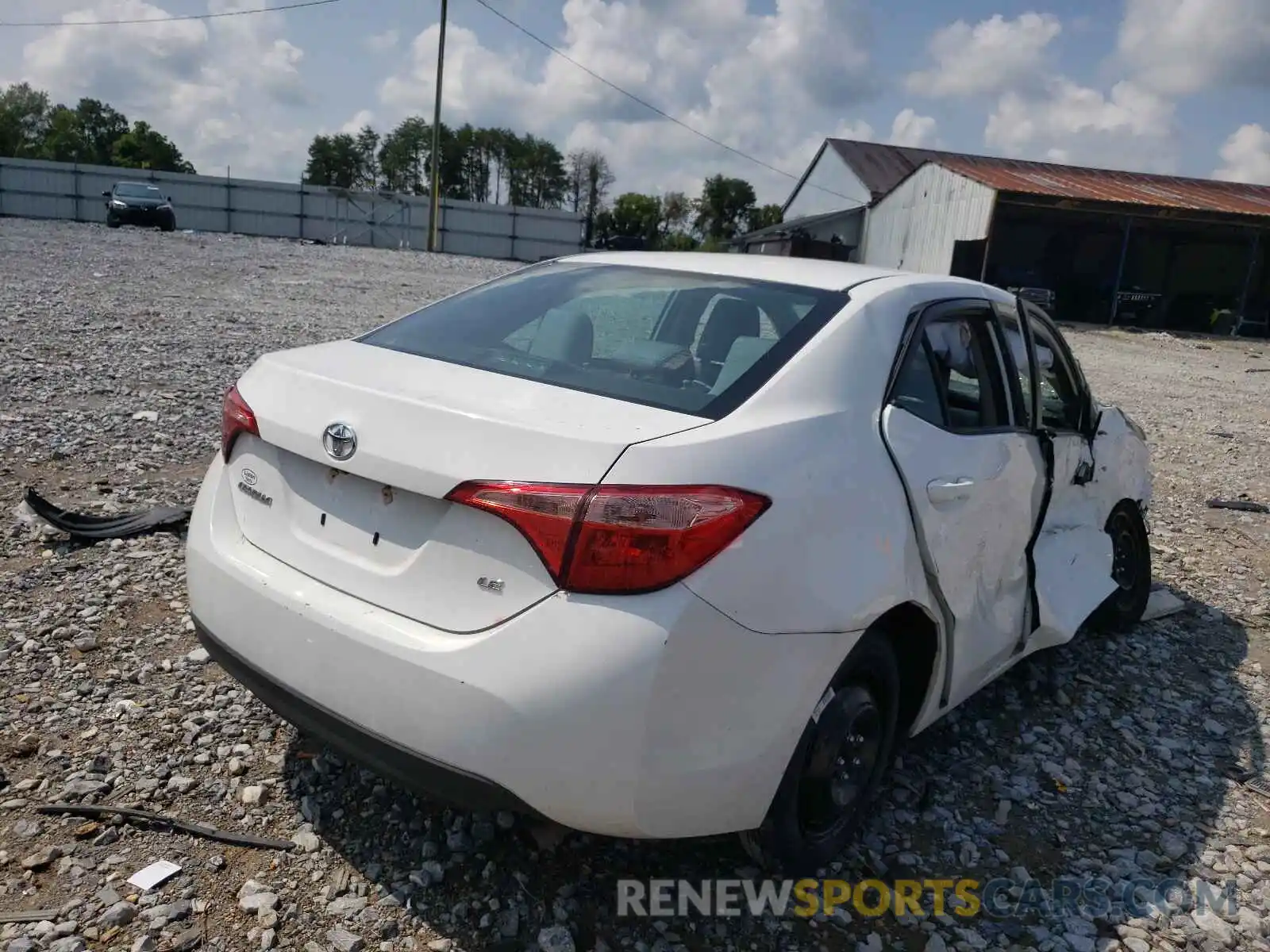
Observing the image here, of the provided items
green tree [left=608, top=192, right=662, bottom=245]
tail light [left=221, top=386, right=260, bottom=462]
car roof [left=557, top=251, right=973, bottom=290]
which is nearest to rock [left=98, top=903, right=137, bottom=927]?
tail light [left=221, top=386, right=260, bottom=462]

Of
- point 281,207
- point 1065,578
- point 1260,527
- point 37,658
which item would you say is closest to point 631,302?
point 1065,578

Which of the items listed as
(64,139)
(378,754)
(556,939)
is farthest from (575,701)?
(64,139)

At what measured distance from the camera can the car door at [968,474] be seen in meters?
2.71

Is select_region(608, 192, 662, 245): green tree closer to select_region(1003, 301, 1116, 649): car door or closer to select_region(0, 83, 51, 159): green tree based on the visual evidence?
select_region(0, 83, 51, 159): green tree

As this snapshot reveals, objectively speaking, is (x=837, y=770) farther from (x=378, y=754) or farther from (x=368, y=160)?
(x=368, y=160)

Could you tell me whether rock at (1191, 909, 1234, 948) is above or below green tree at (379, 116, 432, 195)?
below

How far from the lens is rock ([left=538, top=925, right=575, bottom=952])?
2336mm

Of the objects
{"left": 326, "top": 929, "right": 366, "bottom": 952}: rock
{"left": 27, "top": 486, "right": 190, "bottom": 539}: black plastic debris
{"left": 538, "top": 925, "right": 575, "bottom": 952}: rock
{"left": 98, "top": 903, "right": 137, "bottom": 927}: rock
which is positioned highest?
{"left": 27, "top": 486, "right": 190, "bottom": 539}: black plastic debris

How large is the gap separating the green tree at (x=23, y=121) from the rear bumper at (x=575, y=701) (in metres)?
70.1

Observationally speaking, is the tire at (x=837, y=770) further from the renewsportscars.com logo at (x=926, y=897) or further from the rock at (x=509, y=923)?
the rock at (x=509, y=923)

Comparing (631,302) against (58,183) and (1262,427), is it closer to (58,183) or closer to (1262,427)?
(1262,427)

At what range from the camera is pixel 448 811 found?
2809 millimetres

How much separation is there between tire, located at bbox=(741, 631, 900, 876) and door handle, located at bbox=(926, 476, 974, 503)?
431 mm

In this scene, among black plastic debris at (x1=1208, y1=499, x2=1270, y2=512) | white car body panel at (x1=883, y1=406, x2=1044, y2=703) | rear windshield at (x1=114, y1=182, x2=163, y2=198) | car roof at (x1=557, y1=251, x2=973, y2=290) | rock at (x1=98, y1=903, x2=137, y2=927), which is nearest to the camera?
rock at (x1=98, y1=903, x2=137, y2=927)
